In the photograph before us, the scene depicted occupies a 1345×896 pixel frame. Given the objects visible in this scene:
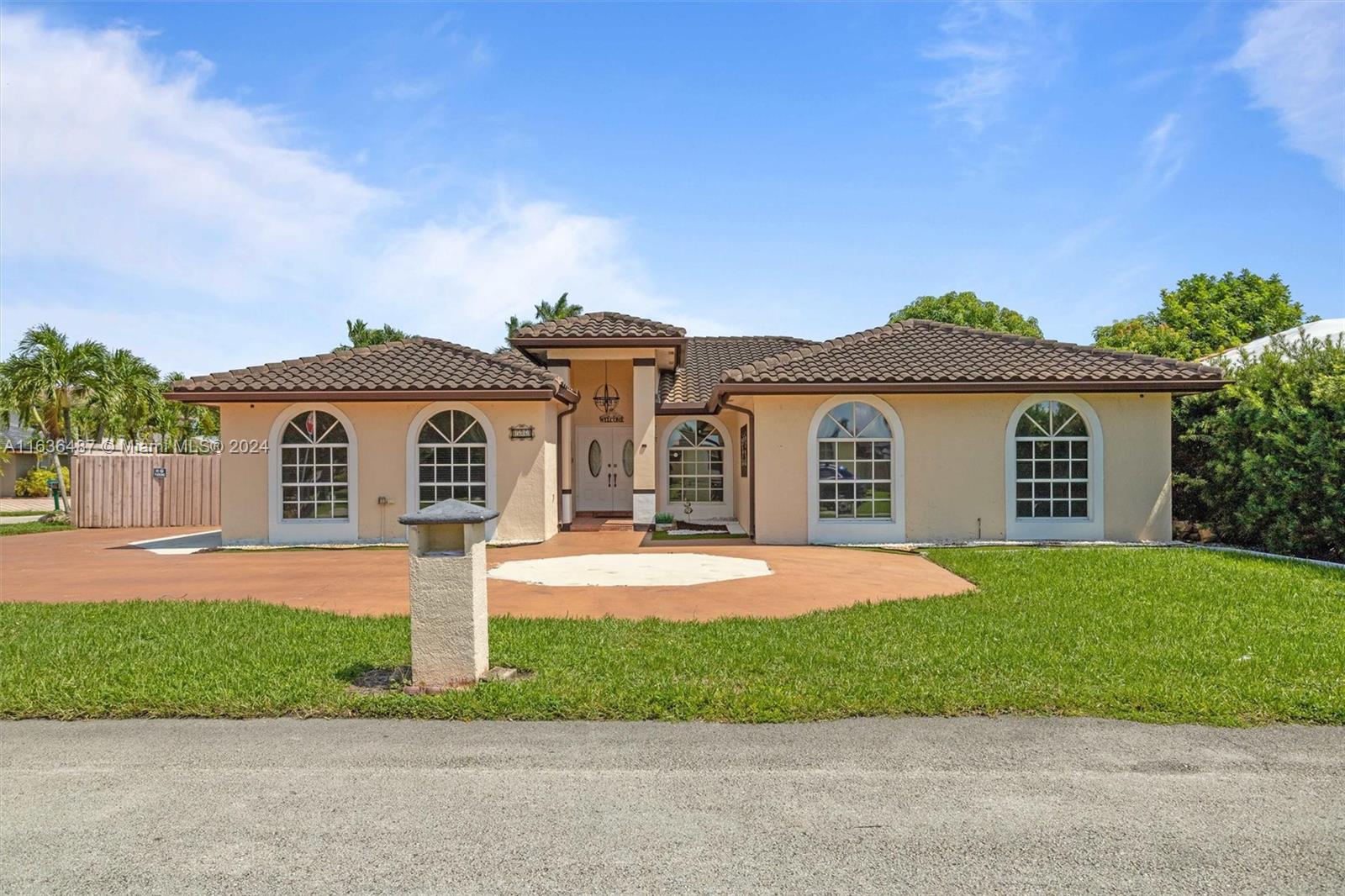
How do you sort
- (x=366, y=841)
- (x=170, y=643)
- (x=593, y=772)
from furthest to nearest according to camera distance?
(x=170, y=643) → (x=593, y=772) → (x=366, y=841)

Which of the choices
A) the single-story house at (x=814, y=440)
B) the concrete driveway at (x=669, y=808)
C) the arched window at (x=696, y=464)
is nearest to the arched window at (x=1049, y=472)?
the single-story house at (x=814, y=440)

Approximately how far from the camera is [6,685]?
6113mm

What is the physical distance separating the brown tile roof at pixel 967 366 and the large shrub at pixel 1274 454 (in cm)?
86

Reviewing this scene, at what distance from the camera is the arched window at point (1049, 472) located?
1545cm

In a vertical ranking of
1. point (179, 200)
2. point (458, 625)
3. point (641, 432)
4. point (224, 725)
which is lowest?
point (224, 725)

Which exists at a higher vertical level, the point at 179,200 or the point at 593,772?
the point at 179,200

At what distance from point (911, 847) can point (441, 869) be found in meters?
2.08

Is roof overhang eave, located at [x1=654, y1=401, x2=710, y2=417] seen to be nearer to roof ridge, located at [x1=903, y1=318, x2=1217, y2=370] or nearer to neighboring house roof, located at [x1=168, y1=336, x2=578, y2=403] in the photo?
neighboring house roof, located at [x1=168, y1=336, x2=578, y2=403]

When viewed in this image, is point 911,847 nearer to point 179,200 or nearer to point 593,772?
point 593,772

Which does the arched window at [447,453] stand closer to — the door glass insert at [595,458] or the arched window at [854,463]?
the door glass insert at [595,458]

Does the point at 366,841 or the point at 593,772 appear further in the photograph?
the point at 593,772

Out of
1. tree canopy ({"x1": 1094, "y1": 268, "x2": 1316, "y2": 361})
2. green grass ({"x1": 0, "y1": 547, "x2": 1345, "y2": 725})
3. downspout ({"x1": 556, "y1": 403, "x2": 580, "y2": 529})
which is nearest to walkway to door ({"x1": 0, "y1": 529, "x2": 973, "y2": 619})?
green grass ({"x1": 0, "y1": 547, "x2": 1345, "y2": 725})

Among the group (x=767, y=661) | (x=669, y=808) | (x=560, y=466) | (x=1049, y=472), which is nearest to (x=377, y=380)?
(x=560, y=466)

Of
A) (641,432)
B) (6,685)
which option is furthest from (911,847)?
(641,432)
